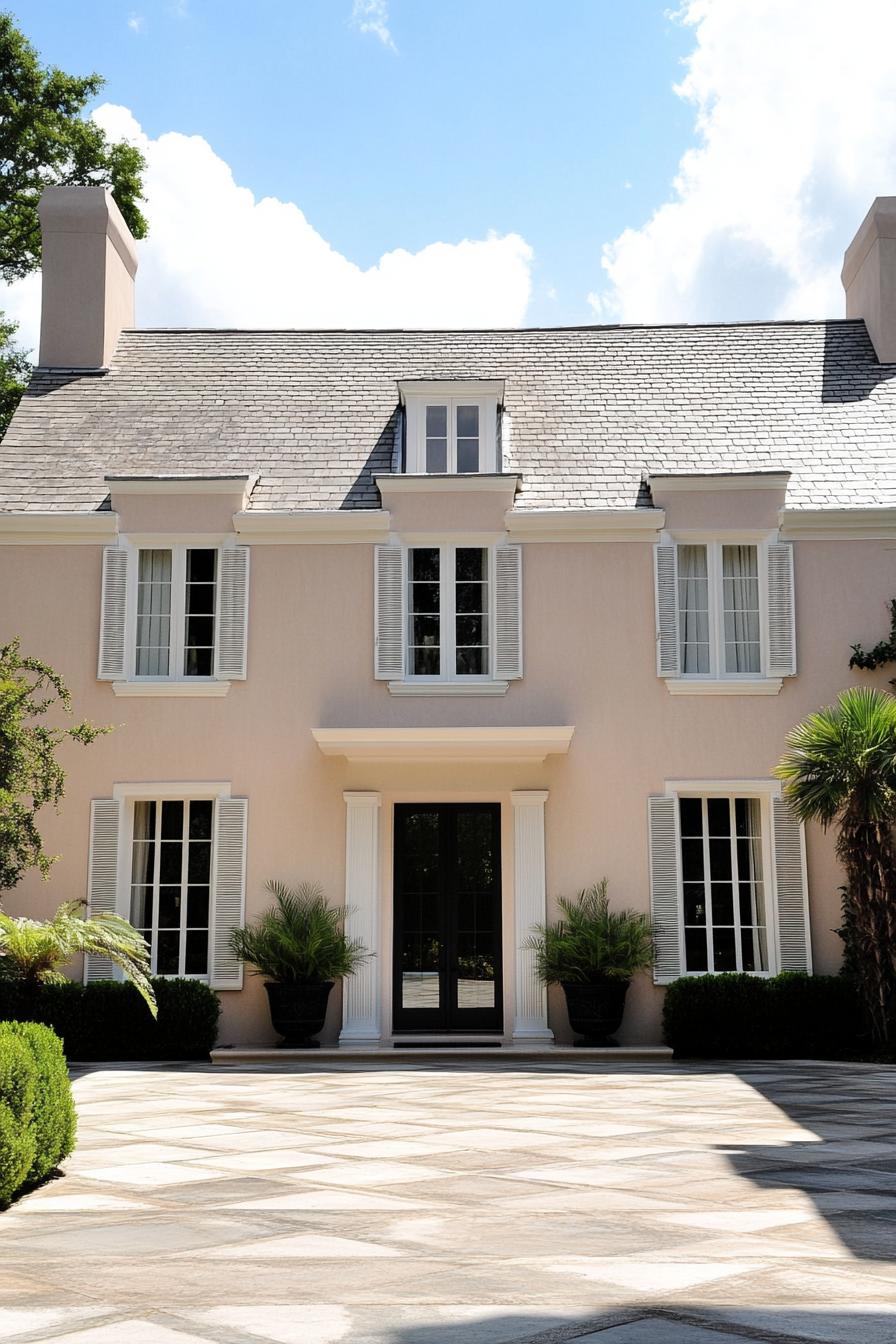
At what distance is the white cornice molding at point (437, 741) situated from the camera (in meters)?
15.1

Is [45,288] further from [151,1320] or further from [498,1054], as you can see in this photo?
[151,1320]

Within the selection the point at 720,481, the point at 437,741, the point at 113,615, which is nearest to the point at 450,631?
the point at 437,741

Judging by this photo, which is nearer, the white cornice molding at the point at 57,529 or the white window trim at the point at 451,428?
the white cornice molding at the point at 57,529

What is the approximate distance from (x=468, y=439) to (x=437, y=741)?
4110 mm

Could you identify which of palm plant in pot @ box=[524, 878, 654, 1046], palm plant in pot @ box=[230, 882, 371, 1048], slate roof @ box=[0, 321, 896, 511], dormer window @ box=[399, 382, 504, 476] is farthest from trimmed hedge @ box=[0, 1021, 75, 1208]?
dormer window @ box=[399, 382, 504, 476]

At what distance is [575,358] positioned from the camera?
64.5 ft

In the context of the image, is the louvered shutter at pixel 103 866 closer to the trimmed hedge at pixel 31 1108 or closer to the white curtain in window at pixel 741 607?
the white curtain in window at pixel 741 607

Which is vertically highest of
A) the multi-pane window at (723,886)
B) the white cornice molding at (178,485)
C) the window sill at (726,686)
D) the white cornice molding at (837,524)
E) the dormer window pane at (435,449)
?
the dormer window pane at (435,449)

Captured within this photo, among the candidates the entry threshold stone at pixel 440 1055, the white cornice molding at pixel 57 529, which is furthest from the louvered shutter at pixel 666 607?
the white cornice molding at pixel 57 529

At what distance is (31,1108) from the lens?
675 cm

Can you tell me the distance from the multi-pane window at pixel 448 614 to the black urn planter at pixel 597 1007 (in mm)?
3753

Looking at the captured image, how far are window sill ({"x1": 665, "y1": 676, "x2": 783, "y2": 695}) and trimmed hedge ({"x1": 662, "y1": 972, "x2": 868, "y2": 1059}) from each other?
3235 millimetres

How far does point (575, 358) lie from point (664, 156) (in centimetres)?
728

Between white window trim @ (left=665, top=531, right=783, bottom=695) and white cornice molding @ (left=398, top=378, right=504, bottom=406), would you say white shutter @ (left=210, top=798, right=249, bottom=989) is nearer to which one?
white window trim @ (left=665, top=531, right=783, bottom=695)
